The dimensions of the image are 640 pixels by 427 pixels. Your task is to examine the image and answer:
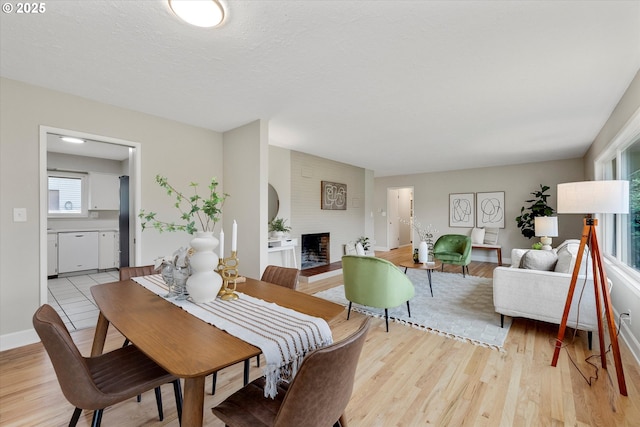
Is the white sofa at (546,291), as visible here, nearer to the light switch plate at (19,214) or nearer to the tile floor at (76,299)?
the tile floor at (76,299)

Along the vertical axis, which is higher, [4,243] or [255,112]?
[255,112]

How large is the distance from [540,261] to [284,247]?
3.38 meters

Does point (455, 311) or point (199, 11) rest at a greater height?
point (199, 11)

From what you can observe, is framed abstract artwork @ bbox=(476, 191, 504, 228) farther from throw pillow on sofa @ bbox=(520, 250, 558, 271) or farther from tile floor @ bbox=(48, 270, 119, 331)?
tile floor @ bbox=(48, 270, 119, 331)

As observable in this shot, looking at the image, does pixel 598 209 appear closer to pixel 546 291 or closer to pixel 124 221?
pixel 546 291

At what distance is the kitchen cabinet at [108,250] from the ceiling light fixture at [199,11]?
16.9 feet

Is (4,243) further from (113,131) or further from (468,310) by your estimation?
(468,310)

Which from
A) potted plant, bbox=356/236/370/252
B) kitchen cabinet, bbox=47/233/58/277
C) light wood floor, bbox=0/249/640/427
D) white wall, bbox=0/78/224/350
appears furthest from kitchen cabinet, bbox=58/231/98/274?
potted plant, bbox=356/236/370/252

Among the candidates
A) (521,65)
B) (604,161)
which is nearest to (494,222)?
(604,161)

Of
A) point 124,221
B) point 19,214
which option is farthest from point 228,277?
point 124,221

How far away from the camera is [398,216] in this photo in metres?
9.61

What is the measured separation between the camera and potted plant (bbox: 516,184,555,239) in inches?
233

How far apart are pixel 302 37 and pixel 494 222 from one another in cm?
686

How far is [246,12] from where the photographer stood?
5.37 feet
